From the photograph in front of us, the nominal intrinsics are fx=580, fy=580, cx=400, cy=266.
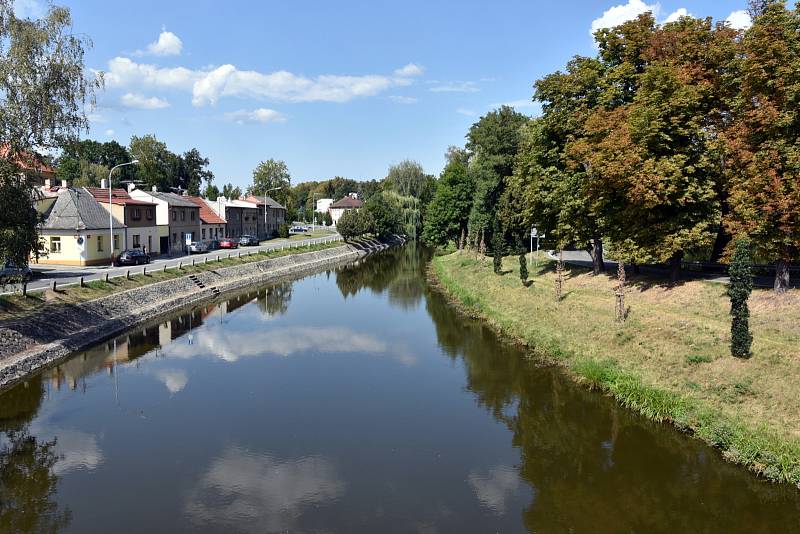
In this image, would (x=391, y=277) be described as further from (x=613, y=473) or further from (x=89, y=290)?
(x=613, y=473)

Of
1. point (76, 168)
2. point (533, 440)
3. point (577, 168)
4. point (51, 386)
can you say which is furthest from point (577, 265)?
point (76, 168)

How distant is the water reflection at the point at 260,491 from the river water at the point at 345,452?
6 cm

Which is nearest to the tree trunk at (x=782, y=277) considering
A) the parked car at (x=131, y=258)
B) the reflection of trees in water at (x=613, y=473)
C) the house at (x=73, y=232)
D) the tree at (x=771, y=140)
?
the tree at (x=771, y=140)

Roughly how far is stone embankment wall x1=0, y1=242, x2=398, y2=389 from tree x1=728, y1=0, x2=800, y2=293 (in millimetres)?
32749

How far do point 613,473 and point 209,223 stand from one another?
6717cm

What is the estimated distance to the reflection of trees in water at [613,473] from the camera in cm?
1499

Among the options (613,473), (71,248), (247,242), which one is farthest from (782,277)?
(247,242)

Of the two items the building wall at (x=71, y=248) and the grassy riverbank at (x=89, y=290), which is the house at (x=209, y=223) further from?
the building wall at (x=71, y=248)

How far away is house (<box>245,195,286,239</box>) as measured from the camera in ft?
310

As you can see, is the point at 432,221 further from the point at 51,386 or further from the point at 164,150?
the point at 164,150

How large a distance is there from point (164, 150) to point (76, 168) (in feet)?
57.2

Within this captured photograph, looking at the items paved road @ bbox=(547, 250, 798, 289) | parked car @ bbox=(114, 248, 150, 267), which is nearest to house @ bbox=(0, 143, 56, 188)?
parked car @ bbox=(114, 248, 150, 267)

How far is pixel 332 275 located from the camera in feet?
223

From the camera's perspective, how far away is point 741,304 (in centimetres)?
2164
